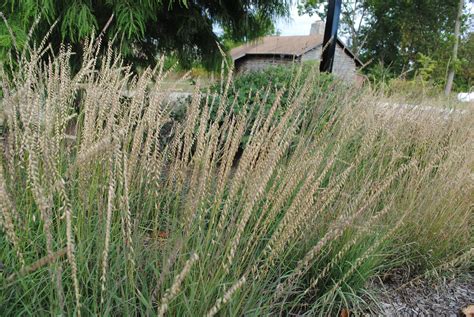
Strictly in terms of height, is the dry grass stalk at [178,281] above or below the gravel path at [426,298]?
above

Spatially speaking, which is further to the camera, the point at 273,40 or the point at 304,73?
the point at 273,40

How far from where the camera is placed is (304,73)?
3756 millimetres

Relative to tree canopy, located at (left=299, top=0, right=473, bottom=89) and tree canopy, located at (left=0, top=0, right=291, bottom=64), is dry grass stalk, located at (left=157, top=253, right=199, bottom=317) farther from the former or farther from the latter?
tree canopy, located at (left=299, top=0, right=473, bottom=89)

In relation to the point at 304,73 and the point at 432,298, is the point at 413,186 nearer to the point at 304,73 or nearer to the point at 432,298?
the point at 432,298

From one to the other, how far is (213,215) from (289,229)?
0.96 ft

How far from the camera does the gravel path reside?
175 cm

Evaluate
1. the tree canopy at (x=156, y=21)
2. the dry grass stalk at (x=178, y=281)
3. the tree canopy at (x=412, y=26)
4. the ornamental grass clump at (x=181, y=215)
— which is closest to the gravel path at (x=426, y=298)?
the ornamental grass clump at (x=181, y=215)

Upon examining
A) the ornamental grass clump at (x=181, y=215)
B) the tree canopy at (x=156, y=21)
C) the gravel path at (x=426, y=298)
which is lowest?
the gravel path at (x=426, y=298)

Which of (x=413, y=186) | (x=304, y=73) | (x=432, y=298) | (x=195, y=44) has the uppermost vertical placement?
(x=195, y=44)

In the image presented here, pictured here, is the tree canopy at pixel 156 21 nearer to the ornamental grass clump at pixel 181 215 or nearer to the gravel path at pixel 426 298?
the ornamental grass clump at pixel 181 215

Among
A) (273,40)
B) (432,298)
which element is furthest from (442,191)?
(273,40)

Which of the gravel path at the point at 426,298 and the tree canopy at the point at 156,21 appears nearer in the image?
the gravel path at the point at 426,298

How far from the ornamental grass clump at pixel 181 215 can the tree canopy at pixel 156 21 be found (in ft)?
4.37

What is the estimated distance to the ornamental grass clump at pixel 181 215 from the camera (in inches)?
41.7
